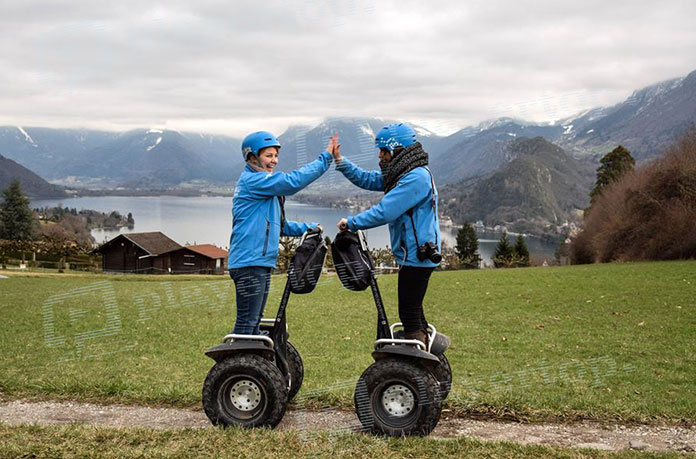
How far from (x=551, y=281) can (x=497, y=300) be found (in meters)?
5.80

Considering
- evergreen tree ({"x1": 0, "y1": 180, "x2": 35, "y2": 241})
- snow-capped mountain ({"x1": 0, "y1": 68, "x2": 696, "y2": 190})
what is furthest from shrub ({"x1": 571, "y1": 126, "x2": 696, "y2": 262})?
evergreen tree ({"x1": 0, "y1": 180, "x2": 35, "y2": 241})

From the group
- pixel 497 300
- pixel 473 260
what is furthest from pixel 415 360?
pixel 473 260

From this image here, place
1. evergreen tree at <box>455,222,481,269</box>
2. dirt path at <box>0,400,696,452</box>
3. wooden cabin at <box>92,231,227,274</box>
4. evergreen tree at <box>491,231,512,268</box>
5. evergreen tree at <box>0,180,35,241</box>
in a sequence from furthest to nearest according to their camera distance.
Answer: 1. evergreen tree at <box>0,180,35,241</box>
2. evergreen tree at <box>455,222,481,269</box>
3. evergreen tree at <box>491,231,512,268</box>
4. wooden cabin at <box>92,231,227,274</box>
5. dirt path at <box>0,400,696,452</box>

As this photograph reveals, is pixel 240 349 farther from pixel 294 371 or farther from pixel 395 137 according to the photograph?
pixel 395 137

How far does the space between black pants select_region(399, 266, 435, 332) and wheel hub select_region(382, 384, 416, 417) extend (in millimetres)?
542

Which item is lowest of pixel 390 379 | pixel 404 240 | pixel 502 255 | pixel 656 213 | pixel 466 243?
pixel 502 255

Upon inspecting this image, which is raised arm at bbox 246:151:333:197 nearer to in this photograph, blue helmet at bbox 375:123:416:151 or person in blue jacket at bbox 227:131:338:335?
person in blue jacket at bbox 227:131:338:335

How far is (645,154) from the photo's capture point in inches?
3455

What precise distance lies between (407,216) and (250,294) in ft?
5.08

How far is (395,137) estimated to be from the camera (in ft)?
17.2

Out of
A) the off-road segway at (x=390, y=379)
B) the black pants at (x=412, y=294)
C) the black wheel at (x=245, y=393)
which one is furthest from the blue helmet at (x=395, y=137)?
the black wheel at (x=245, y=393)

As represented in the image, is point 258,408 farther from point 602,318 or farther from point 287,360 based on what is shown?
point 602,318

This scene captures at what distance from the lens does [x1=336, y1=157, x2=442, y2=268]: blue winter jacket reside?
491cm

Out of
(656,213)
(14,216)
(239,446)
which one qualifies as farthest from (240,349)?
(14,216)
